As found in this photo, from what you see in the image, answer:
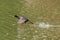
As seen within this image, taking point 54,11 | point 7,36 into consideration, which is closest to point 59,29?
point 54,11

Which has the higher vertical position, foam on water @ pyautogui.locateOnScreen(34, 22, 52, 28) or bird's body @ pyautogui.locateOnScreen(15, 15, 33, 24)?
bird's body @ pyautogui.locateOnScreen(15, 15, 33, 24)

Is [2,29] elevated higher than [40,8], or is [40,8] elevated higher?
[40,8]

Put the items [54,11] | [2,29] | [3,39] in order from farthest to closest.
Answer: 1. [54,11]
2. [2,29]
3. [3,39]

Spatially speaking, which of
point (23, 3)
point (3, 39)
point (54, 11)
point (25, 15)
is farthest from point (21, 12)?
point (3, 39)

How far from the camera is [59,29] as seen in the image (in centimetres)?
700

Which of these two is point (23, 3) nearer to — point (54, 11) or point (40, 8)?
point (40, 8)

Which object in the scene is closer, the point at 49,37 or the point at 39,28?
the point at 49,37

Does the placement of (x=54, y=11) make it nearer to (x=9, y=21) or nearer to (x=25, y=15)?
(x=25, y=15)

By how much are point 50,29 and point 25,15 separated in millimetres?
1311

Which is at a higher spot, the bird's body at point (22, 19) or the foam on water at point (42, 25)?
the bird's body at point (22, 19)

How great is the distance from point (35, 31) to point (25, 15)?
1149mm

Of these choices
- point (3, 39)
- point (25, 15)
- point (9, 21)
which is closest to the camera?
point (3, 39)

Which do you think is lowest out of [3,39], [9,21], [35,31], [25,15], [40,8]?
[3,39]

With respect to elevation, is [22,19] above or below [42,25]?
above
